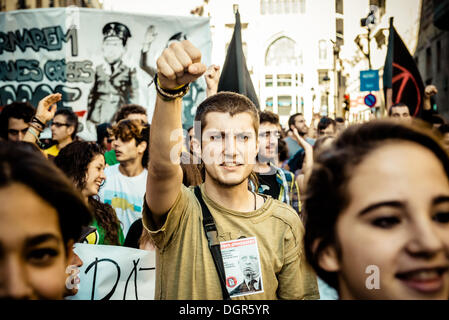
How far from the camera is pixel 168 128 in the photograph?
4.93 feet

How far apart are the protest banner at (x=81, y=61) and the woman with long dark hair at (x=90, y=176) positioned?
122 inches

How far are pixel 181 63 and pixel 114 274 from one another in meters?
1.23

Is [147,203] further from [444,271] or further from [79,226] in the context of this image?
[444,271]

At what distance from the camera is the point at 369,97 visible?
8.24 metres

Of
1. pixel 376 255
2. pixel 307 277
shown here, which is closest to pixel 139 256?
pixel 307 277

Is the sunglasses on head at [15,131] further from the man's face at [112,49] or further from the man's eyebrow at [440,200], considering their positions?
the man's eyebrow at [440,200]

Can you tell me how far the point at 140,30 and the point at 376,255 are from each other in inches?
252

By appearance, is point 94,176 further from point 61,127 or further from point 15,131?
point 61,127

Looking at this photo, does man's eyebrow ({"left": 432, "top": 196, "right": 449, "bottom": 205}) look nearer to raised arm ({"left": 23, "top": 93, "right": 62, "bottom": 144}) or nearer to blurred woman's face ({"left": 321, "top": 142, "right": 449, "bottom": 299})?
blurred woman's face ({"left": 321, "top": 142, "right": 449, "bottom": 299})

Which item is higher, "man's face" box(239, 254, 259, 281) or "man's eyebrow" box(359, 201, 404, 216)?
"man's eyebrow" box(359, 201, 404, 216)

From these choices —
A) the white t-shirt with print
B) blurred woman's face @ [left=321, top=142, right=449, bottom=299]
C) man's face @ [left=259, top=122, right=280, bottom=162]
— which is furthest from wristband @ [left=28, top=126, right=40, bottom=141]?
blurred woman's face @ [left=321, top=142, right=449, bottom=299]

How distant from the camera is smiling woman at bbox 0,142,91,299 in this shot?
2.89ft

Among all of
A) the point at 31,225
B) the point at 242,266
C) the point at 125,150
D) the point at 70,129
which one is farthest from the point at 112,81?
the point at 31,225

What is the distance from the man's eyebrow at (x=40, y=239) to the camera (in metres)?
0.91
